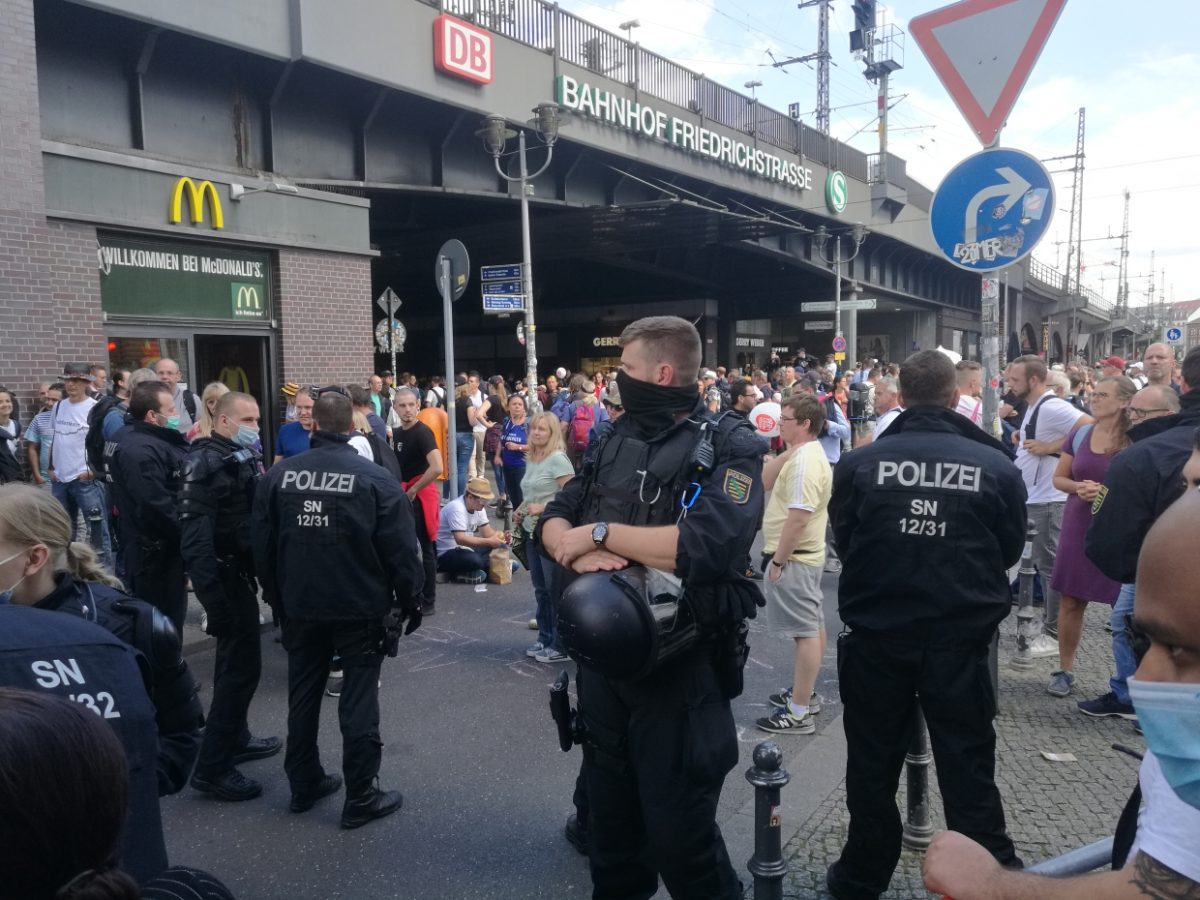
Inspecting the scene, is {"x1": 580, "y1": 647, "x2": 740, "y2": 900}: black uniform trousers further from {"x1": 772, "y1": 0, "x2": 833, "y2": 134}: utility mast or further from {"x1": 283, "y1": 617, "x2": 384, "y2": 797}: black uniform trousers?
{"x1": 772, "y1": 0, "x2": 833, "y2": 134}: utility mast

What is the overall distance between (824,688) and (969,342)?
→ 158 ft

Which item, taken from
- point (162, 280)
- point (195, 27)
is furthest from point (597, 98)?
point (162, 280)

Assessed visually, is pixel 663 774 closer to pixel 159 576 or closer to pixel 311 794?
pixel 311 794

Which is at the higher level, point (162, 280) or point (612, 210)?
point (612, 210)

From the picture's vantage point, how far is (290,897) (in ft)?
11.3

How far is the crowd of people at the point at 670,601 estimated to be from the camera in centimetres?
134

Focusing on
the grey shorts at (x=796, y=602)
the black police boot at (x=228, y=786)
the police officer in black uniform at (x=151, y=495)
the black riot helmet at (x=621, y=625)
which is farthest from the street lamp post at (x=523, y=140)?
the black riot helmet at (x=621, y=625)

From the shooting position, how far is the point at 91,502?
8.73 m

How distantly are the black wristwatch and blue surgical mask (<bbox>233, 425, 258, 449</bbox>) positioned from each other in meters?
2.74

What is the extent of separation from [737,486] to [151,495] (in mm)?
3846

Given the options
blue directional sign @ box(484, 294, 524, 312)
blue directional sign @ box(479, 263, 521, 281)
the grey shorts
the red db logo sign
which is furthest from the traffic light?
the grey shorts

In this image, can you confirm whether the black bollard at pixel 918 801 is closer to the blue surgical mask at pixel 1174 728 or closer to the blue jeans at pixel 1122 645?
the blue jeans at pixel 1122 645

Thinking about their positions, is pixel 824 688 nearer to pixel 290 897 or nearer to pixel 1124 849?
pixel 290 897

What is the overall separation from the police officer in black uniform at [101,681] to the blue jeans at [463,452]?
11237 millimetres
